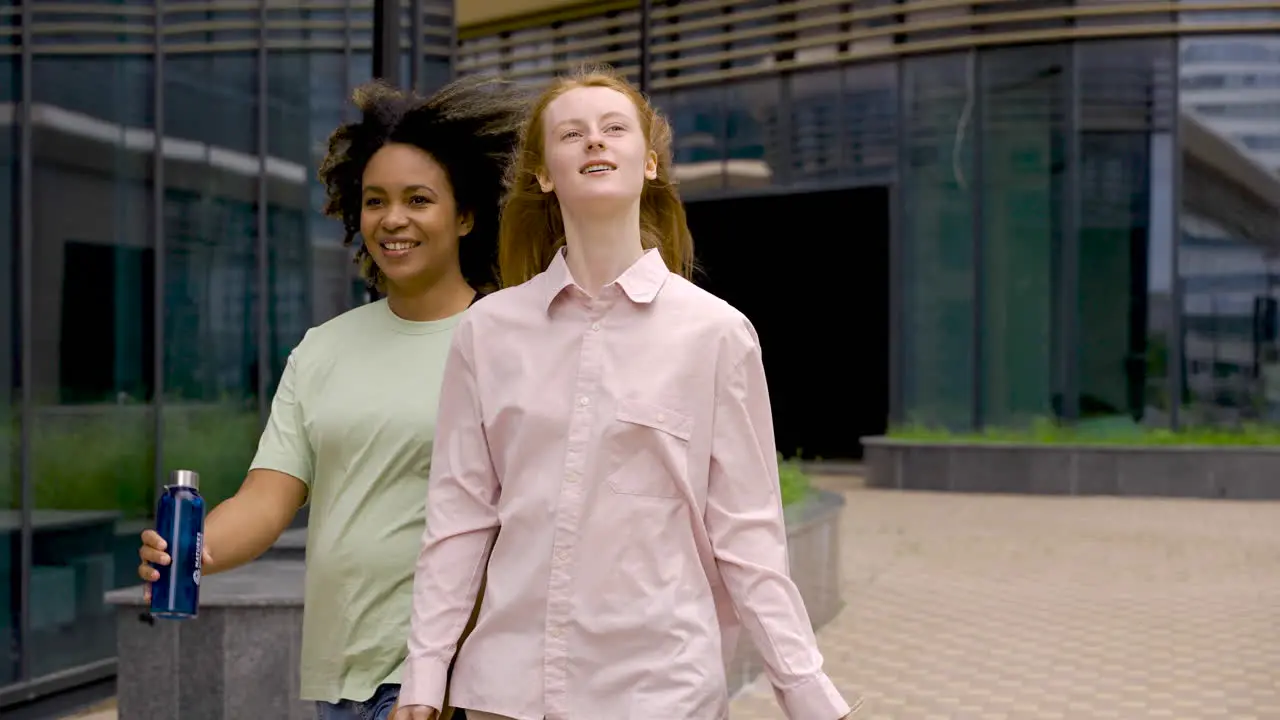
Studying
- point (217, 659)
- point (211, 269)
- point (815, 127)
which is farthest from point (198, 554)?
point (815, 127)

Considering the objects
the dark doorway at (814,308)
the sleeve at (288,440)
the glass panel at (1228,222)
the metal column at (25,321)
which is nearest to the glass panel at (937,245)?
→ the glass panel at (1228,222)

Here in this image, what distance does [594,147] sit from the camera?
262cm

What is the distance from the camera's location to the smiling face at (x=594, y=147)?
2.62 meters

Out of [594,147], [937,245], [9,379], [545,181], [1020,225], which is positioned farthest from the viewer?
[937,245]

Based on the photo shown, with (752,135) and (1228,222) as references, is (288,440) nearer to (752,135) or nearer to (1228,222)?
(1228,222)

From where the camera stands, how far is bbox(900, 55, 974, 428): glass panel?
23312 millimetres

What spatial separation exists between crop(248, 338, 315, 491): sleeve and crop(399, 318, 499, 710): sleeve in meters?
0.59

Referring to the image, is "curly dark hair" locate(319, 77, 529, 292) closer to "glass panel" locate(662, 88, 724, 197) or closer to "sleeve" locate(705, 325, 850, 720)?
"sleeve" locate(705, 325, 850, 720)

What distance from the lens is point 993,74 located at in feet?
75.2

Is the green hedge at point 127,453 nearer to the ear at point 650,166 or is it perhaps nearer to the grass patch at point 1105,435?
the ear at point 650,166

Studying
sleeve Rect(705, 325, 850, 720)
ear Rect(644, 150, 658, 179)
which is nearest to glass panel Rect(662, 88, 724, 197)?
ear Rect(644, 150, 658, 179)

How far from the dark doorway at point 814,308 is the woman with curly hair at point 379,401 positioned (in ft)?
82.6

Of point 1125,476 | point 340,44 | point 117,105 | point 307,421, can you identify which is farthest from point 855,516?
point 307,421

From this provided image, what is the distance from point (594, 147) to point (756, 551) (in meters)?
0.67
